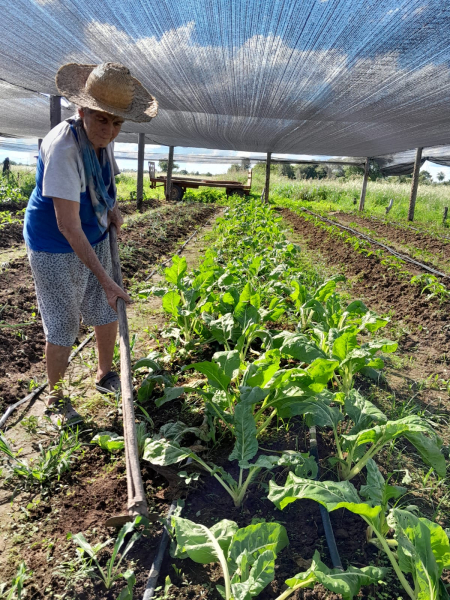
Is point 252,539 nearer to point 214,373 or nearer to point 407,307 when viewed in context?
point 214,373

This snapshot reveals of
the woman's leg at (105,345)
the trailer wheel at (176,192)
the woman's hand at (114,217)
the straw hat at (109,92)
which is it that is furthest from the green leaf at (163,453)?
the trailer wheel at (176,192)

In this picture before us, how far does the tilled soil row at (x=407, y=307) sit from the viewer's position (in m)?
3.49

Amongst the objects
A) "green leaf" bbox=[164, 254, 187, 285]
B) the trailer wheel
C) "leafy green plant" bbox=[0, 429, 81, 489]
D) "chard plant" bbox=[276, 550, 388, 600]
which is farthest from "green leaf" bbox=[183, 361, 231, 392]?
the trailer wheel

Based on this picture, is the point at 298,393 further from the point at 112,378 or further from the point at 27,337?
the point at 27,337

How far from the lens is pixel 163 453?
1886 millimetres

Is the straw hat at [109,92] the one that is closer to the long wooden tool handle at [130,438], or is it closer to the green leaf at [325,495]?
the long wooden tool handle at [130,438]

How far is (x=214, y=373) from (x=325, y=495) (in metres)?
0.89

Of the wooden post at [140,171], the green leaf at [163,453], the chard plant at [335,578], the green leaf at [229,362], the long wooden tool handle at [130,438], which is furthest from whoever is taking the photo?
the wooden post at [140,171]

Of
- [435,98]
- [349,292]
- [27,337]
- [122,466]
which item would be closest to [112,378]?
[122,466]

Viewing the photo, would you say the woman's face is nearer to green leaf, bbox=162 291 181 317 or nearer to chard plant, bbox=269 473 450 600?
green leaf, bbox=162 291 181 317

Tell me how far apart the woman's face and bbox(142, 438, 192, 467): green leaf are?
1.46 metres

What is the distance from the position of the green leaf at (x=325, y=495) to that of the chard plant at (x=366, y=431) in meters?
0.36

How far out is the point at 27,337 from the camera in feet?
11.3

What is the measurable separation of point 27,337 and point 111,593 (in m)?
2.35
